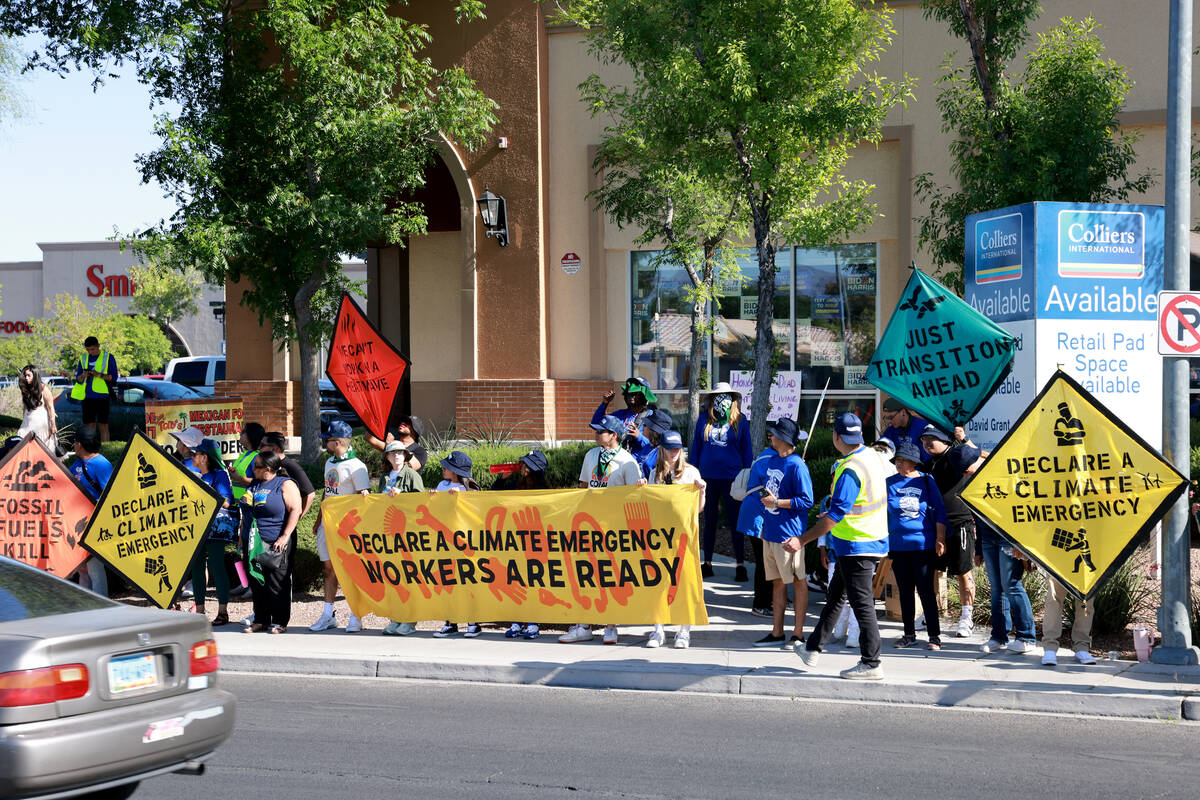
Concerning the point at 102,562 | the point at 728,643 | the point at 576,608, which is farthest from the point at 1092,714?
the point at 102,562

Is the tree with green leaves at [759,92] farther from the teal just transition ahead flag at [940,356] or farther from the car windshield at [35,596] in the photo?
the car windshield at [35,596]

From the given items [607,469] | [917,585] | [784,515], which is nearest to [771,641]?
[784,515]

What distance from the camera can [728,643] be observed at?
9742mm

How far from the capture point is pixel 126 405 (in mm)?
24375

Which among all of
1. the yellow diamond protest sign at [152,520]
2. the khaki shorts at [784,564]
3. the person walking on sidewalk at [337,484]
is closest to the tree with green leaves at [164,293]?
the yellow diamond protest sign at [152,520]

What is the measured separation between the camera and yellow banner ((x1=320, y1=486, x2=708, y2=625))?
9.45 m

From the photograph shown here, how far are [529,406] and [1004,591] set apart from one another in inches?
453

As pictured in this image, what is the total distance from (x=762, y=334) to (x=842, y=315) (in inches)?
218

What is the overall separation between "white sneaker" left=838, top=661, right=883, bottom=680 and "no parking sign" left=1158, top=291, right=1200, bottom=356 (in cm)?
308

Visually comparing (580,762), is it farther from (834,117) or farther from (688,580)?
(834,117)

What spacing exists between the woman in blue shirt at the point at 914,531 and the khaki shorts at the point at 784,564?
28.3 inches

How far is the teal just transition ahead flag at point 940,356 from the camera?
980 centimetres

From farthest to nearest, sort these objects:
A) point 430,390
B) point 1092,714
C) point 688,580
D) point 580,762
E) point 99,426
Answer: point 430,390
point 99,426
point 688,580
point 1092,714
point 580,762

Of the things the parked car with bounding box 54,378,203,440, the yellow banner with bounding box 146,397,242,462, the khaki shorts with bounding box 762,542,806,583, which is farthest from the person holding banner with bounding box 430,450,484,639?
the parked car with bounding box 54,378,203,440
